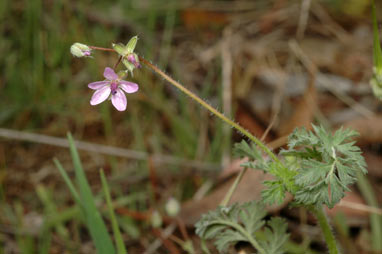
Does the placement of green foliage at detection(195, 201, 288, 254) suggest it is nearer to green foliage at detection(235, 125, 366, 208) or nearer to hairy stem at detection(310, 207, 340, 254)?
hairy stem at detection(310, 207, 340, 254)

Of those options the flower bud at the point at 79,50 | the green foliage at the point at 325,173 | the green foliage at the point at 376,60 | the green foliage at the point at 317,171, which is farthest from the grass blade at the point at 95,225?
Result: the green foliage at the point at 376,60

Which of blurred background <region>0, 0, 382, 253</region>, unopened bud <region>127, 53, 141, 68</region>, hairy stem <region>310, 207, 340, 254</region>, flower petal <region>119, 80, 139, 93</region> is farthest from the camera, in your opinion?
blurred background <region>0, 0, 382, 253</region>

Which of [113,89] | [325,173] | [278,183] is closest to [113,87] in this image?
[113,89]

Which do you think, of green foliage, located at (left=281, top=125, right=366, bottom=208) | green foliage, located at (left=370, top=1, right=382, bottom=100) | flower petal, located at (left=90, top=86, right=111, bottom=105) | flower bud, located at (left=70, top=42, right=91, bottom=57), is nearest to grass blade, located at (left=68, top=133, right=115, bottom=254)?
flower petal, located at (left=90, top=86, right=111, bottom=105)

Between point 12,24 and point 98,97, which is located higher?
point 12,24

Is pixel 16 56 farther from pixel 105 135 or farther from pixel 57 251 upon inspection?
pixel 57 251

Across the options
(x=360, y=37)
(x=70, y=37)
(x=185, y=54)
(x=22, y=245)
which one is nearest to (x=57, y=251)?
(x=22, y=245)
